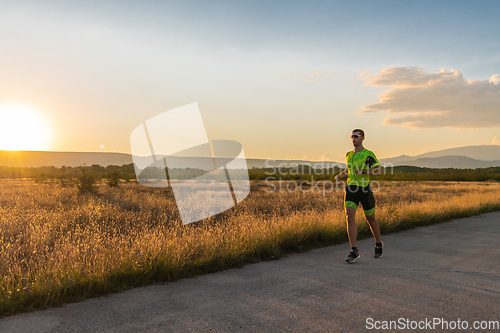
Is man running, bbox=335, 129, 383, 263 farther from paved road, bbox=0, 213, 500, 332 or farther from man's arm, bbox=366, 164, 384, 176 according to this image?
paved road, bbox=0, 213, 500, 332

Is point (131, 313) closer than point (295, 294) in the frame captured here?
Yes

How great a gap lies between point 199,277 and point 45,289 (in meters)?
1.98

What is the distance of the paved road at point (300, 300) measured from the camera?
10.9ft

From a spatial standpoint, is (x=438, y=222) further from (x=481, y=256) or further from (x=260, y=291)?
(x=260, y=291)

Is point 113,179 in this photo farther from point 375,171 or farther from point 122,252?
point 375,171

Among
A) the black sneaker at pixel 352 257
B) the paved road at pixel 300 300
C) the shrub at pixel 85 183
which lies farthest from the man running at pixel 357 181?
the shrub at pixel 85 183

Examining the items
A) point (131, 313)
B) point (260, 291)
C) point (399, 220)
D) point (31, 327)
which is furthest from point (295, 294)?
point (399, 220)

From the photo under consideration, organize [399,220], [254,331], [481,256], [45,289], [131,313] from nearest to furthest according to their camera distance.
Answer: [254,331] < [131,313] < [45,289] < [481,256] < [399,220]

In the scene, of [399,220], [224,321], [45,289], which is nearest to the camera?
[224,321]

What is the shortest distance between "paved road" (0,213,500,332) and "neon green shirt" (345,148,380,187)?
1436mm

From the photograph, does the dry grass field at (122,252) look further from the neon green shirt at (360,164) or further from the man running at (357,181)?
the neon green shirt at (360,164)

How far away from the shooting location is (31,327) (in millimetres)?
3291

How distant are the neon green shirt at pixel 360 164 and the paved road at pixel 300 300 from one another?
1.44 meters

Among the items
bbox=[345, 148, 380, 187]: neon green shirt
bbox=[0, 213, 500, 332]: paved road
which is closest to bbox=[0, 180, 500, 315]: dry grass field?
bbox=[0, 213, 500, 332]: paved road
